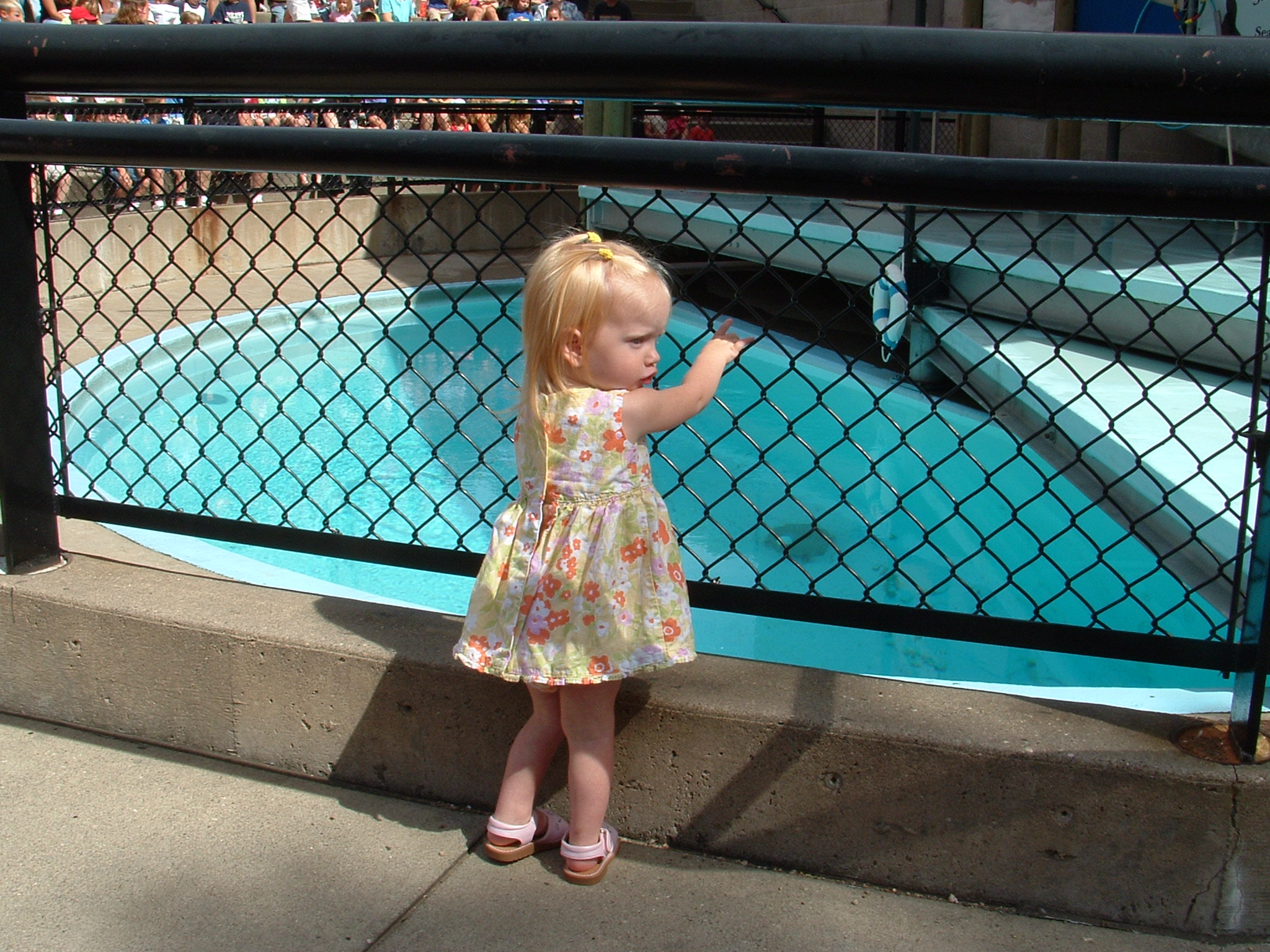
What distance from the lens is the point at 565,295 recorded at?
151 cm

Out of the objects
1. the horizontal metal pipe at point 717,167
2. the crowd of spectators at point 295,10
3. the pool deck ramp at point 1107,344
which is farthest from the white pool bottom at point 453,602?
the crowd of spectators at point 295,10

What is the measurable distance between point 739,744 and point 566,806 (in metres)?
0.32

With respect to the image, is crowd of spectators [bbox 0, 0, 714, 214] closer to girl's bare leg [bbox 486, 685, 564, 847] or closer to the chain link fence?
the chain link fence

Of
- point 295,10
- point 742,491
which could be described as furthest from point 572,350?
point 295,10

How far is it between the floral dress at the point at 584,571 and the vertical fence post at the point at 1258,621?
0.77 m

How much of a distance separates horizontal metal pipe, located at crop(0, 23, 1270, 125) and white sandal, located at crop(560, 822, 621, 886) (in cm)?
106

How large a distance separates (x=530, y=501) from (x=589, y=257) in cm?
37

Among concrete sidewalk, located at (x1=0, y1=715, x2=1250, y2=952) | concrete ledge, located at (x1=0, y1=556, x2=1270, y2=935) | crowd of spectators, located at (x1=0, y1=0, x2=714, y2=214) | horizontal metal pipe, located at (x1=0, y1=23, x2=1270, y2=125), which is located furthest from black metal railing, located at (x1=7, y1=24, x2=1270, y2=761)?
crowd of spectators, located at (x1=0, y1=0, x2=714, y2=214)

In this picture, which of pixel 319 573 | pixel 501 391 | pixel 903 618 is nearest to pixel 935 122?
pixel 501 391

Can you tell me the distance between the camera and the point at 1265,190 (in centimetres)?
130

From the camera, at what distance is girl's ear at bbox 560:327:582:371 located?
155 cm

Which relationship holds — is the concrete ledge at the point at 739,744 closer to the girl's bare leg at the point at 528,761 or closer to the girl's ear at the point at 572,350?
the girl's bare leg at the point at 528,761

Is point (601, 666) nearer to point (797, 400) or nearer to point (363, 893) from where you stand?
point (363, 893)

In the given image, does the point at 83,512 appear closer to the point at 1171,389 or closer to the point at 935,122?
the point at 1171,389
